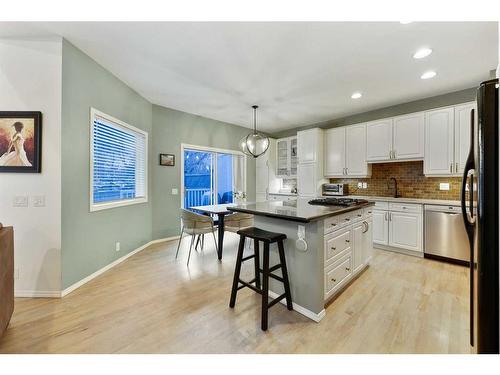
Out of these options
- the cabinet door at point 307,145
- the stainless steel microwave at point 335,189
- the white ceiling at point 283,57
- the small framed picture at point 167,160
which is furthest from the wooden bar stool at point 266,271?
the cabinet door at point 307,145

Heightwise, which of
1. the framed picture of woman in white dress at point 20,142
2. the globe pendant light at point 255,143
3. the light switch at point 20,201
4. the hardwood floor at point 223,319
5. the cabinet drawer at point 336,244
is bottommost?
the hardwood floor at point 223,319

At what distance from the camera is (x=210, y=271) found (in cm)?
291

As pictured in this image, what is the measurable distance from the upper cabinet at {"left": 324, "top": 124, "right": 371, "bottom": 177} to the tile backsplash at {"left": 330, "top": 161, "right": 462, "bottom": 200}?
0.27 metres

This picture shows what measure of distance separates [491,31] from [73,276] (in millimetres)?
4883

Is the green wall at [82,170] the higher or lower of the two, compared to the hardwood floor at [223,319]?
higher

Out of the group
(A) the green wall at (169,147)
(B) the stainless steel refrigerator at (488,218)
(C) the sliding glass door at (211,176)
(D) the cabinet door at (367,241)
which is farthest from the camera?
(C) the sliding glass door at (211,176)

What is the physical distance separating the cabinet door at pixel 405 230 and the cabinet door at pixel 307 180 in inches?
63.5

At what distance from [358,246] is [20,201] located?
12.1 feet

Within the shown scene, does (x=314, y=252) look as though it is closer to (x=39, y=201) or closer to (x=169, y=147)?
(x=39, y=201)

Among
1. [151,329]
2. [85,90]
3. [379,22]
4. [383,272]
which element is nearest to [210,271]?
[151,329]

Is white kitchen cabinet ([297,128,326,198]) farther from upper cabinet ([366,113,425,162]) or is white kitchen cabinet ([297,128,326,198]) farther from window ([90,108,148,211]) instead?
window ([90,108,148,211])

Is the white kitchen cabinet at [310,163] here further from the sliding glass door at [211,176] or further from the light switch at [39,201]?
the light switch at [39,201]

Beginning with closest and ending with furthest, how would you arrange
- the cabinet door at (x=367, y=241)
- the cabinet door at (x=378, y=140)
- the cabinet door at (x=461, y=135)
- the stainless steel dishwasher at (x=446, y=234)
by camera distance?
the cabinet door at (x=367, y=241) < the stainless steel dishwasher at (x=446, y=234) < the cabinet door at (x=461, y=135) < the cabinet door at (x=378, y=140)

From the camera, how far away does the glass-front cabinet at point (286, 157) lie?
5547 mm
